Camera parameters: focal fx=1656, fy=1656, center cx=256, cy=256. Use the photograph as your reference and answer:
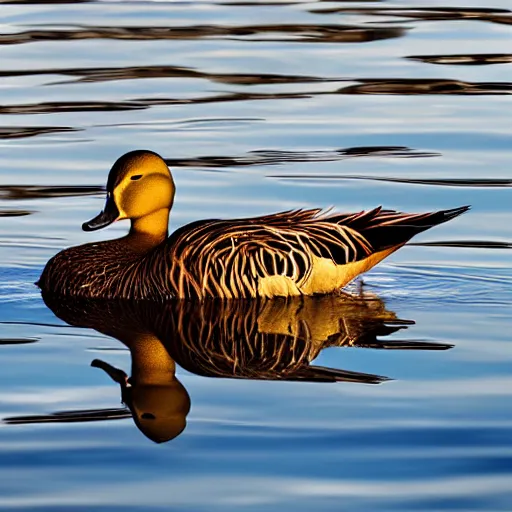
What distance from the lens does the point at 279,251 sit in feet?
34.8

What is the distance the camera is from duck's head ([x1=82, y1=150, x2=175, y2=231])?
36.1ft

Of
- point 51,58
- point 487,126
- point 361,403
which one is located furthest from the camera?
point 51,58

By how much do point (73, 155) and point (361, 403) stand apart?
753cm

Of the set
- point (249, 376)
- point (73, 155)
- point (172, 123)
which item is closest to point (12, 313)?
point (249, 376)

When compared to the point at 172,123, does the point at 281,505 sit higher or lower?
lower

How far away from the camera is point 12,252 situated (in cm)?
1181

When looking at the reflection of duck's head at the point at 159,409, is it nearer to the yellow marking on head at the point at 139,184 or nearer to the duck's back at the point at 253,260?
the duck's back at the point at 253,260

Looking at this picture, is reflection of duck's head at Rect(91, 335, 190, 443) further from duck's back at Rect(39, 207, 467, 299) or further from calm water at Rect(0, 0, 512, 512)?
duck's back at Rect(39, 207, 467, 299)

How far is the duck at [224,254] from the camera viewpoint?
1059 cm

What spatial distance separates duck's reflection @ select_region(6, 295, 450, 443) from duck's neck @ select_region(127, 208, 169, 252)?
2.24 ft

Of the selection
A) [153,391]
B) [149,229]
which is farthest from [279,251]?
[153,391]

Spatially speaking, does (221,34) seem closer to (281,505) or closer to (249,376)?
(249,376)

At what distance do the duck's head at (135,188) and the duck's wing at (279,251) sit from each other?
16.7 inches

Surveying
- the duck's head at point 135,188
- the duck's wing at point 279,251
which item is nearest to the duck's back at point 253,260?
the duck's wing at point 279,251
